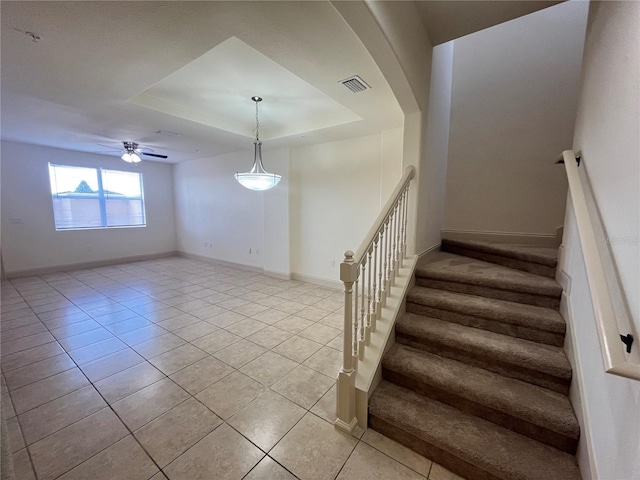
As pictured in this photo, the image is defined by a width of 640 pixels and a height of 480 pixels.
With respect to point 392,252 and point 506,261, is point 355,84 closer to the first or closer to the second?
point 392,252

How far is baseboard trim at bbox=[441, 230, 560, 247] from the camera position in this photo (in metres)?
3.14

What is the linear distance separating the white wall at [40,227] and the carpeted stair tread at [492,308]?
7527 mm

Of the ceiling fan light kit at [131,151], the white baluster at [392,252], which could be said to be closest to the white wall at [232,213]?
the ceiling fan light kit at [131,151]

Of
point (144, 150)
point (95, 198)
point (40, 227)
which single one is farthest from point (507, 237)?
point (40, 227)

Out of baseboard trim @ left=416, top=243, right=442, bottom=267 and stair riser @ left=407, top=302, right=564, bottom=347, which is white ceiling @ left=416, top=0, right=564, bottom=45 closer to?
baseboard trim @ left=416, top=243, right=442, bottom=267

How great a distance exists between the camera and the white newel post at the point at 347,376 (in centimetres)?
166

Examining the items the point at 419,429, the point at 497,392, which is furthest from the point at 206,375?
the point at 497,392

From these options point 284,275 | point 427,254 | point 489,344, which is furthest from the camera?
point 284,275

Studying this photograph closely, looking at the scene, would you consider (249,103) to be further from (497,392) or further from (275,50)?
(497,392)

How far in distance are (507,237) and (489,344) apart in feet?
6.88

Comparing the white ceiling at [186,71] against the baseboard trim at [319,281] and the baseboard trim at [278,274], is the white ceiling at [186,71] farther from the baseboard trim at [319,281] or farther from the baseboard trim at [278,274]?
the baseboard trim at [278,274]

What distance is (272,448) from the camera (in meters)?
1.64

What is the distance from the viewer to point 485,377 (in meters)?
1.73

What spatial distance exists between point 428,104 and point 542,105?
→ 1660 mm
